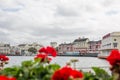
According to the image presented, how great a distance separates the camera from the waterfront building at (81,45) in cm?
16788

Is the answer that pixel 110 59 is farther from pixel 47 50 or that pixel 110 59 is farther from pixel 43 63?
pixel 47 50

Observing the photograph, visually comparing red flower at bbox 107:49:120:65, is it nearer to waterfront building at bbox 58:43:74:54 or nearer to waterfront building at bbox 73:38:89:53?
waterfront building at bbox 73:38:89:53

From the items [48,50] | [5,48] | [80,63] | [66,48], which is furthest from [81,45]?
[48,50]

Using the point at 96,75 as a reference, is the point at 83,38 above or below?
above

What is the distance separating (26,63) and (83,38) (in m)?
175

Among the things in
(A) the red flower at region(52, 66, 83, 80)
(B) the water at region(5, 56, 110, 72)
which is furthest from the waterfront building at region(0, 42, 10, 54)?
(A) the red flower at region(52, 66, 83, 80)

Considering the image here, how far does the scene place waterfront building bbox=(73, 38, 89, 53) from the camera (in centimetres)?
16788

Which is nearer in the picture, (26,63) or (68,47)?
(26,63)

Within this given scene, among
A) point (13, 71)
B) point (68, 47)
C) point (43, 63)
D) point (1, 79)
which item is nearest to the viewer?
point (1, 79)

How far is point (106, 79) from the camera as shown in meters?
3.14

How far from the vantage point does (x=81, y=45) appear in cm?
17288

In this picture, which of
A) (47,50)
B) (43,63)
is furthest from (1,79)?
(47,50)

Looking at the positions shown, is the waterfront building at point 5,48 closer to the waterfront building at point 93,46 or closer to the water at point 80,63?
the waterfront building at point 93,46

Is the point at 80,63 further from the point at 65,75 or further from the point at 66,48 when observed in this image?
the point at 66,48
